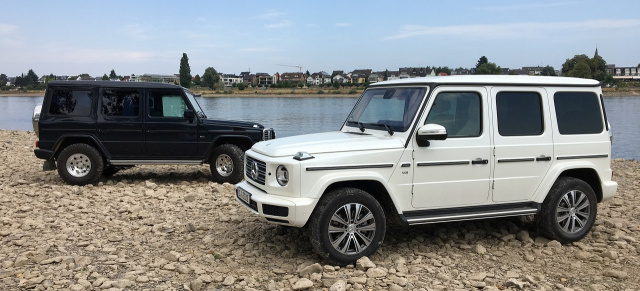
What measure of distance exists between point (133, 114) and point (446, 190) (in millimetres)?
6895

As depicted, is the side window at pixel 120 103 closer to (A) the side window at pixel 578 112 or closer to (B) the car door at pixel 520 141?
(B) the car door at pixel 520 141

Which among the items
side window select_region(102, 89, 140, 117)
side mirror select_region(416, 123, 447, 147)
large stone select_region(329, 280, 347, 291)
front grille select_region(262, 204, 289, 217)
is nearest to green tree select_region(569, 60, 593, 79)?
side window select_region(102, 89, 140, 117)

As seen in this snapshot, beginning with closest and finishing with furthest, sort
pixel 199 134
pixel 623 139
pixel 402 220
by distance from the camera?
pixel 402 220 < pixel 199 134 < pixel 623 139

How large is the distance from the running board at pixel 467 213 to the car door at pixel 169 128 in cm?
605

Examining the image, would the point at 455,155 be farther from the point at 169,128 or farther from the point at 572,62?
the point at 572,62

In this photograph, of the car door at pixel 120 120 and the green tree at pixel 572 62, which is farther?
the green tree at pixel 572 62

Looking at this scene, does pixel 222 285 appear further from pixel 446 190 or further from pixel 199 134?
pixel 199 134

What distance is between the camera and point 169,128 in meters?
10.7

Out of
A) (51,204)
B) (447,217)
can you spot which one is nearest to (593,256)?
(447,217)

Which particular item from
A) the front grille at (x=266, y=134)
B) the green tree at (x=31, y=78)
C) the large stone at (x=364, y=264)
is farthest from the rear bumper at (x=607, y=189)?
the green tree at (x=31, y=78)

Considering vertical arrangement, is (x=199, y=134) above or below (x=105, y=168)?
above

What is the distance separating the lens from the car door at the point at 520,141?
6.17 m

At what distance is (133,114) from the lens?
1067cm

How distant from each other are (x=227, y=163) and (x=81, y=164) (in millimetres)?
2723
